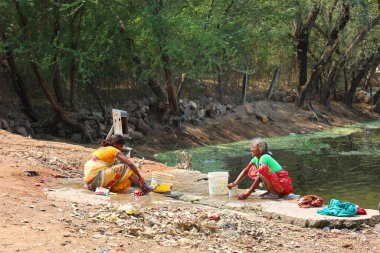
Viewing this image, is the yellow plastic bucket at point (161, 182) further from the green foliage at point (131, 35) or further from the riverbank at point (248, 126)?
the riverbank at point (248, 126)

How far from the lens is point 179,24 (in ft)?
61.6

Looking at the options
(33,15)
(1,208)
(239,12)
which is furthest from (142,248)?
(239,12)

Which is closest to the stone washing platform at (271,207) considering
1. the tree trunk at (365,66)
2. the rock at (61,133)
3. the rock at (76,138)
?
the rock at (76,138)

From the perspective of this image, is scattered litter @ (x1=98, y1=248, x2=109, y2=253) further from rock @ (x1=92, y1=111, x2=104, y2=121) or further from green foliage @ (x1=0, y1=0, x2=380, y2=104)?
rock @ (x1=92, y1=111, x2=104, y2=121)

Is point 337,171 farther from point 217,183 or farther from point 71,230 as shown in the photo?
point 71,230

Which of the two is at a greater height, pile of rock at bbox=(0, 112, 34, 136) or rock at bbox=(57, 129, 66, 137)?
pile of rock at bbox=(0, 112, 34, 136)

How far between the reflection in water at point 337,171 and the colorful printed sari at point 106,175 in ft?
13.4

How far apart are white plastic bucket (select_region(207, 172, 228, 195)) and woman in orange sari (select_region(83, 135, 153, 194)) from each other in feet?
3.19

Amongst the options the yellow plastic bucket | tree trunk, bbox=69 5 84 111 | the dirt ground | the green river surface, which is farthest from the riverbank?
the yellow plastic bucket

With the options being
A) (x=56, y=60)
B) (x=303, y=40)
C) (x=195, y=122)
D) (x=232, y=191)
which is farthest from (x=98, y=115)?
(x=303, y=40)

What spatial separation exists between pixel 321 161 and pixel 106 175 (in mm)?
9460

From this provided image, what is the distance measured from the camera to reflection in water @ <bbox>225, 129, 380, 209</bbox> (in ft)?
41.3

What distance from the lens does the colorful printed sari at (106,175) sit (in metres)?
9.73

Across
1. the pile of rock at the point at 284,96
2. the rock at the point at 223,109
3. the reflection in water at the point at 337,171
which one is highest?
the pile of rock at the point at 284,96
